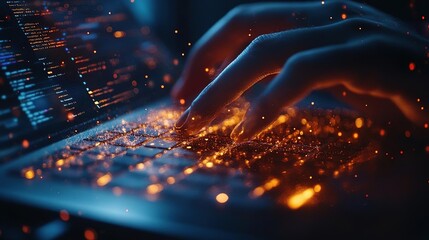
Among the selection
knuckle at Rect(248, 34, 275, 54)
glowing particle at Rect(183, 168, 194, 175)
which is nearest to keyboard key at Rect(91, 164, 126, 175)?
glowing particle at Rect(183, 168, 194, 175)

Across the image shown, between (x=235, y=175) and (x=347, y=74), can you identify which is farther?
(x=347, y=74)

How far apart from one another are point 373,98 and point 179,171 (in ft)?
1.93

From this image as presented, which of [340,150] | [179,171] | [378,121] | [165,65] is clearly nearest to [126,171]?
[179,171]

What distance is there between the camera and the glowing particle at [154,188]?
64cm

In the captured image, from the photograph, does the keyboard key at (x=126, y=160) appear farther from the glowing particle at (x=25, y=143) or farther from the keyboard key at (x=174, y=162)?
the glowing particle at (x=25, y=143)

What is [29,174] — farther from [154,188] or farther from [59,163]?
[154,188]

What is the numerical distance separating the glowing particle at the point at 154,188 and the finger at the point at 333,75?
28 centimetres

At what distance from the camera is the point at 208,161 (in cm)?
78

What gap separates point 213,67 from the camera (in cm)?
137

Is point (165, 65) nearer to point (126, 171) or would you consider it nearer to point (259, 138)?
point (259, 138)

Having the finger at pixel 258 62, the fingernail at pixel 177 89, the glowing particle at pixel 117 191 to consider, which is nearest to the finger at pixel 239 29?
the fingernail at pixel 177 89

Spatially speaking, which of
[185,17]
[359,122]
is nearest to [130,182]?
[359,122]

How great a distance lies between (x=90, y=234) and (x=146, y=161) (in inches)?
8.9

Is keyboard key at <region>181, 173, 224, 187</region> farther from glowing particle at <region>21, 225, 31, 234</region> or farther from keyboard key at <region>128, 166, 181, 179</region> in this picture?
glowing particle at <region>21, 225, 31, 234</region>
